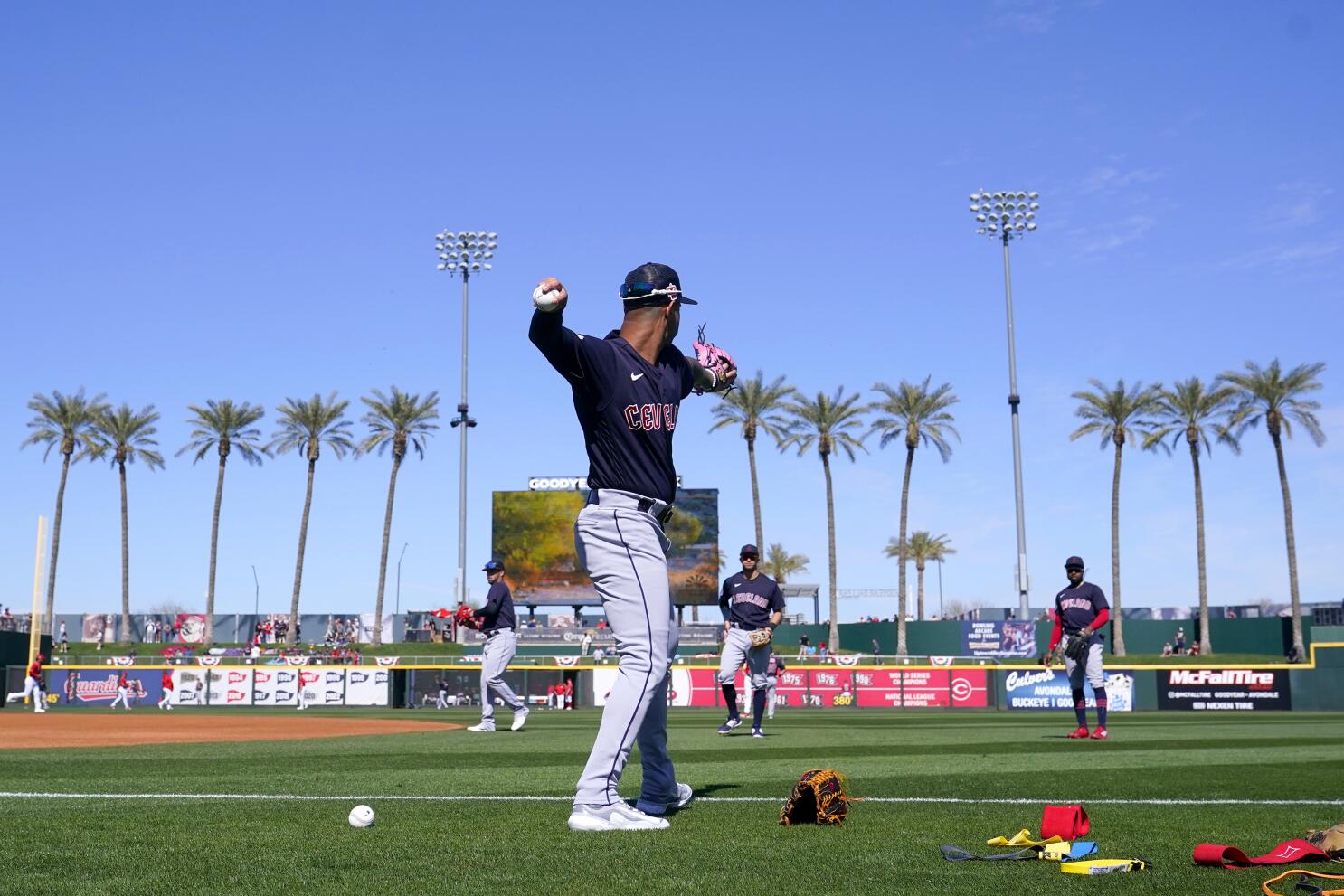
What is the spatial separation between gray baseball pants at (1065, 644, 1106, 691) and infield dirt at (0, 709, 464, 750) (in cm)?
930

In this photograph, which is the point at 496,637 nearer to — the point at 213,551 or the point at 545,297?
the point at 545,297

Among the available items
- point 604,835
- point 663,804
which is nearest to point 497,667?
point 663,804

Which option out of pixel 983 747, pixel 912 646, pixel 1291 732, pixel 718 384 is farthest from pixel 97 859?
pixel 912 646

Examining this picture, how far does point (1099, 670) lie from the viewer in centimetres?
1502

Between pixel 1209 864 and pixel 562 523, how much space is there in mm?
55380

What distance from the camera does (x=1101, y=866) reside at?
4125 millimetres

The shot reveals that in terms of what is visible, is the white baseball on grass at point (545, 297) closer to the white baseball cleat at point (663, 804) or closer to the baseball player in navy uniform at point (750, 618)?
the white baseball cleat at point (663, 804)

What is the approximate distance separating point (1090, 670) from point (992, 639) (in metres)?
53.7

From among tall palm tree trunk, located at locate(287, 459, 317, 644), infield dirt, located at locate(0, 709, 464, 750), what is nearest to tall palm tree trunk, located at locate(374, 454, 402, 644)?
tall palm tree trunk, located at locate(287, 459, 317, 644)

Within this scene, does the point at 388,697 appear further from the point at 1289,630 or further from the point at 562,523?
the point at 1289,630

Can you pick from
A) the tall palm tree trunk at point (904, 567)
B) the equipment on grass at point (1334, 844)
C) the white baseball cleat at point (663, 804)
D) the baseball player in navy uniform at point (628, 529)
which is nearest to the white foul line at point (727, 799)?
the white baseball cleat at point (663, 804)

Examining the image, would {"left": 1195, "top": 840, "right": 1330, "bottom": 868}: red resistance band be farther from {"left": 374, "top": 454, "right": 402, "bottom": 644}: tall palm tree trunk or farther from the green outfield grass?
{"left": 374, "top": 454, "right": 402, "bottom": 644}: tall palm tree trunk

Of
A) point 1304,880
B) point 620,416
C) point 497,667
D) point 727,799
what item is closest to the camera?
point 1304,880

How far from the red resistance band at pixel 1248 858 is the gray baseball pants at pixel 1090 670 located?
10.9m
